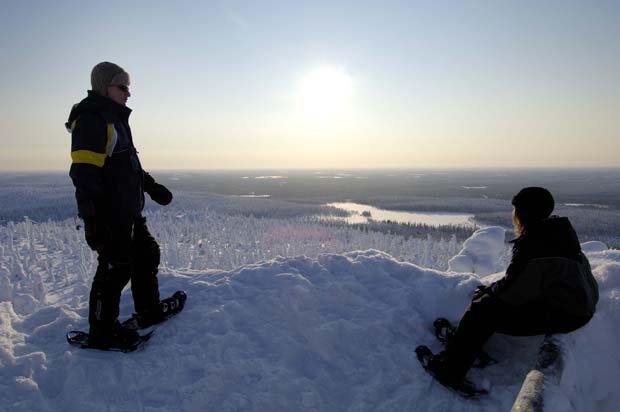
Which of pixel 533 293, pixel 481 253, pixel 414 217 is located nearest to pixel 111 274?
pixel 533 293

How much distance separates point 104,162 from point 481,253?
1615 cm

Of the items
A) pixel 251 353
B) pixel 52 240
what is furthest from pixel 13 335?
pixel 52 240

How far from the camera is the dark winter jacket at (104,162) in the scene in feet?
9.60

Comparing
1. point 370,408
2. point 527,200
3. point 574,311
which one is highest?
point 527,200

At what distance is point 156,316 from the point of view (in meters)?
3.85

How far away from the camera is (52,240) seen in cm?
2880

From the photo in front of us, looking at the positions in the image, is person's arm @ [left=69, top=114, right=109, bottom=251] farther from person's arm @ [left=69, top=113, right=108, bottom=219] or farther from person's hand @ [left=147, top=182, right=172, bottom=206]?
person's hand @ [left=147, top=182, right=172, bottom=206]

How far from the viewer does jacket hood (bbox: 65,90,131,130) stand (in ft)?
9.96

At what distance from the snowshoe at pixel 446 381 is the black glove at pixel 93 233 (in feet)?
11.7

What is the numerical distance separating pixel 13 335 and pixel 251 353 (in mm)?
2780

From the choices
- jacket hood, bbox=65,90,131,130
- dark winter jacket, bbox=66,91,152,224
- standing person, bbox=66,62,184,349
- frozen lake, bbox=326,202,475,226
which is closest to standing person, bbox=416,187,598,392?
standing person, bbox=66,62,184,349

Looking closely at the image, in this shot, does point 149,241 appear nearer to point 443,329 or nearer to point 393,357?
point 393,357

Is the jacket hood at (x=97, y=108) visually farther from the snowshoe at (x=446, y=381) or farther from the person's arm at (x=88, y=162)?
the snowshoe at (x=446, y=381)

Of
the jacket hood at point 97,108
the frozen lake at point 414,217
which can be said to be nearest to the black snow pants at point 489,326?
the jacket hood at point 97,108
